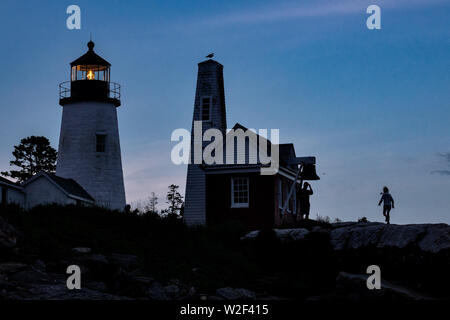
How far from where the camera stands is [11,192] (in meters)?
37.8

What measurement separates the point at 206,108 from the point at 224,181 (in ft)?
13.0

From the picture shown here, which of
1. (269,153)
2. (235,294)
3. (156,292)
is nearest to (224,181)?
(269,153)

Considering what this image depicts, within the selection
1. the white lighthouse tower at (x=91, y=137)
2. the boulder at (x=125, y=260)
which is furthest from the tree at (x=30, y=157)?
the boulder at (x=125, y=260)

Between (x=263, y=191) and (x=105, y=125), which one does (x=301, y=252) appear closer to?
(x=263, y=191)

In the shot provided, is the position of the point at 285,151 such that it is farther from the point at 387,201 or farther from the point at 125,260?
the point at 125,260

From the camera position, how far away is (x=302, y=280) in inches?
934

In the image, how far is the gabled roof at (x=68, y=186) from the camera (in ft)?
123

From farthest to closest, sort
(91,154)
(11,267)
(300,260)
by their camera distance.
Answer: (91,154)
(300,260)
(11,267)

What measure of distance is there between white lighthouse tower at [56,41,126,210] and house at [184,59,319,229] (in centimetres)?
725

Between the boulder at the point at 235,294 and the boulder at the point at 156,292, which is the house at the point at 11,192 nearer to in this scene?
the boulder at the point at 156,292

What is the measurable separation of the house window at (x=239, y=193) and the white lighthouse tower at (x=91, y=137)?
28.8 ft

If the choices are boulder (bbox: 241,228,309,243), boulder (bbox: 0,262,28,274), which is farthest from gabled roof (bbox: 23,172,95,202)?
boulder (bbox: 0,262,28,274)

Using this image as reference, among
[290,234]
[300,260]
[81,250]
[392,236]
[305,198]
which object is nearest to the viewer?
[81,250]

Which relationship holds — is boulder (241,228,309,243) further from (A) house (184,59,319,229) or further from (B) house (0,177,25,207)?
(B) house (0,177,25,207)
